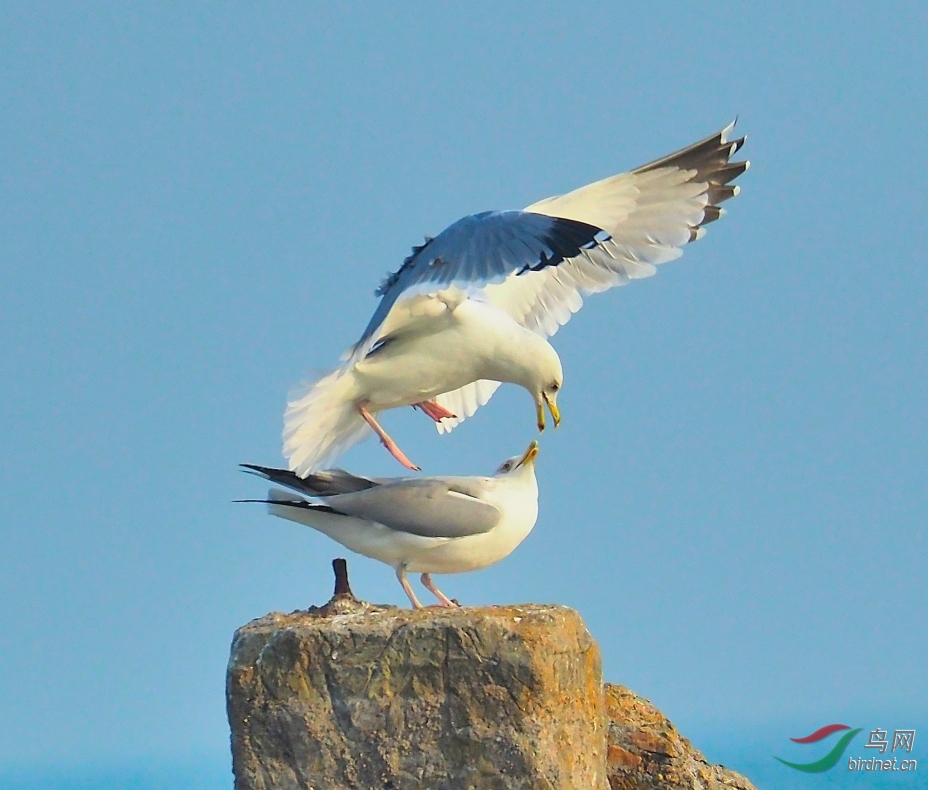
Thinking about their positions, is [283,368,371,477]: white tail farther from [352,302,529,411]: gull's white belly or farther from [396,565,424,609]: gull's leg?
[396,565,424,609]: gull's leg

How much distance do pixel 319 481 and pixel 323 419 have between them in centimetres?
77

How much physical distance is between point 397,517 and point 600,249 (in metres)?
3.28

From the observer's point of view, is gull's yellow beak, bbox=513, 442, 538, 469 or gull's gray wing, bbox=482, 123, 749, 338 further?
gull's gray wing, bbox=482, 123, 749, 338

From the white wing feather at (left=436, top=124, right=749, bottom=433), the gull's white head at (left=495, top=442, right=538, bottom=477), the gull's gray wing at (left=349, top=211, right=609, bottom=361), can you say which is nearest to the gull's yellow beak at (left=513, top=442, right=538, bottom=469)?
the gull's white head at (left=495, top=442, right=538, bottom=477)

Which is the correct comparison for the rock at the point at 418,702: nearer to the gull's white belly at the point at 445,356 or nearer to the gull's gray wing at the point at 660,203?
the gull's white belly at the point at 445,356

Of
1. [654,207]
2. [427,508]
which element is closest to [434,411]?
[654,207]

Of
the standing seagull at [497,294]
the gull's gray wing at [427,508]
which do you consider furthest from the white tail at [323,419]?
the gull's gray wing at [427,508]

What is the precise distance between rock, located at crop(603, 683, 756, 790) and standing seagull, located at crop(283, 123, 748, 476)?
1756 mm

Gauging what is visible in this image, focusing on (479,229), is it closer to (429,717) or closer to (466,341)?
(466,341)

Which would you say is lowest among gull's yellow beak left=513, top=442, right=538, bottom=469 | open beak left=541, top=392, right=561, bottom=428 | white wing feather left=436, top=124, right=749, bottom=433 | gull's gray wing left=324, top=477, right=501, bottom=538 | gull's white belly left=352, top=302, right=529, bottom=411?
gull's gray wing left=324, top=477, right=501, bottom=538

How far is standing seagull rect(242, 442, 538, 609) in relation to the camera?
7191 mm

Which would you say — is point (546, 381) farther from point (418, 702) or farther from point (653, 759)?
point (418, 702)

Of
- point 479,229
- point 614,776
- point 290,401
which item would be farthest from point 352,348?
point 614,776

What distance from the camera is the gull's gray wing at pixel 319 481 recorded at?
7586mm
